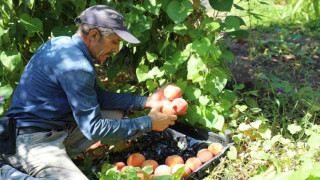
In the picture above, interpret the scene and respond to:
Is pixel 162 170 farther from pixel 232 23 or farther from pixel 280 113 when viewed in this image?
pixel 280 113

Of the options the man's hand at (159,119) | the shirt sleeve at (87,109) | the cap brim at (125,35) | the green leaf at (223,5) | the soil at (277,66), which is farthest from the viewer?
the soil at (277,66)

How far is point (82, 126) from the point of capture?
1.97 m

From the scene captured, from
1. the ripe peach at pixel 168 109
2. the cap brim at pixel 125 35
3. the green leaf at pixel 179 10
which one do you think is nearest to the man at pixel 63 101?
the cap brim at pixel 125 35

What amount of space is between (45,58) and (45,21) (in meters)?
0.75

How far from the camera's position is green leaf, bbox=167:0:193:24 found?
2.28 m

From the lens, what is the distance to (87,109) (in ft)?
6.34

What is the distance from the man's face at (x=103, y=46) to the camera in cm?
204

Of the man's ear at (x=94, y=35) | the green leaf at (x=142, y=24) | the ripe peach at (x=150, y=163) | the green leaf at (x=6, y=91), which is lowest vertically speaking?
the ripe peach at (x=150, y=163)

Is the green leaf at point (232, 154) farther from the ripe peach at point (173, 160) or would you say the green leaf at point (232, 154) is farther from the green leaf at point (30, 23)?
the green leaf at point (30, 23)

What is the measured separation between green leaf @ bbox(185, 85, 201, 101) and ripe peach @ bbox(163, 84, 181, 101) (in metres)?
0.15

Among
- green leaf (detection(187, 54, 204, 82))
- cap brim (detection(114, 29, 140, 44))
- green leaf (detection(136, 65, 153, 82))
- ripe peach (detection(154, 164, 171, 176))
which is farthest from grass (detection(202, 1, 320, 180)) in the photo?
cap brim (detection(114, 29, 140, 44))

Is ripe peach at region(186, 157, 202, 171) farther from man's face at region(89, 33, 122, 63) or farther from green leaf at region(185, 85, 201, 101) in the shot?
man's face at region(89, 33, 122, 63)

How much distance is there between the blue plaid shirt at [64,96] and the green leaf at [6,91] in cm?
17

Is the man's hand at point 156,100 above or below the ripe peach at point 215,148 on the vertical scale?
above
